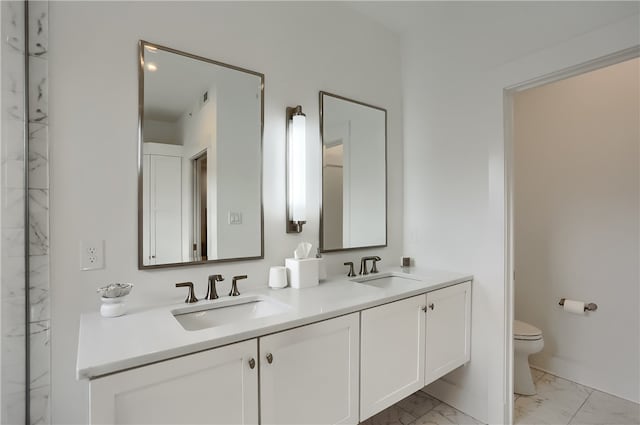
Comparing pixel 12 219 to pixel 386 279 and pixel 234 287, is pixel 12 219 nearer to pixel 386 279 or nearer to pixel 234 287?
pixel 234 287

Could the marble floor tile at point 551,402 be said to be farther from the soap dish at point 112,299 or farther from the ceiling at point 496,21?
the soap dish at point 112,299

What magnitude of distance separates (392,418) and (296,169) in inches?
66.0

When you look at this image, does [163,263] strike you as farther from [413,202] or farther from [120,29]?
[413,202]

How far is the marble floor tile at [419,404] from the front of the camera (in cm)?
209

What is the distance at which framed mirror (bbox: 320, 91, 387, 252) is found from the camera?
2.05m

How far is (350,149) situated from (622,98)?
199cm

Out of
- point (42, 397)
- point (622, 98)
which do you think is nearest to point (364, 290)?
point (42, 397)

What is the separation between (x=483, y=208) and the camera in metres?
1.99

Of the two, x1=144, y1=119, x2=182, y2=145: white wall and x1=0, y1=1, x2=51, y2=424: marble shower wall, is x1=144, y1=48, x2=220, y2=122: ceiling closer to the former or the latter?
x1=144, y1=119, x2=182, y2=145: white wall

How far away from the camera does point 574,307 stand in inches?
94.3

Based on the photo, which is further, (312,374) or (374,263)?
(374,263)

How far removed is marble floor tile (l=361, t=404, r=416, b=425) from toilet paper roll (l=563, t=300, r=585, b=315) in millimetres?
1486

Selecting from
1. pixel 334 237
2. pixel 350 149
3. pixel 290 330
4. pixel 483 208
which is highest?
pixel 350 149

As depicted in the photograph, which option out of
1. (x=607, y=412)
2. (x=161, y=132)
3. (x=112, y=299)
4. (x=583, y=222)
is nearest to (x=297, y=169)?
(x=161, y=132)
